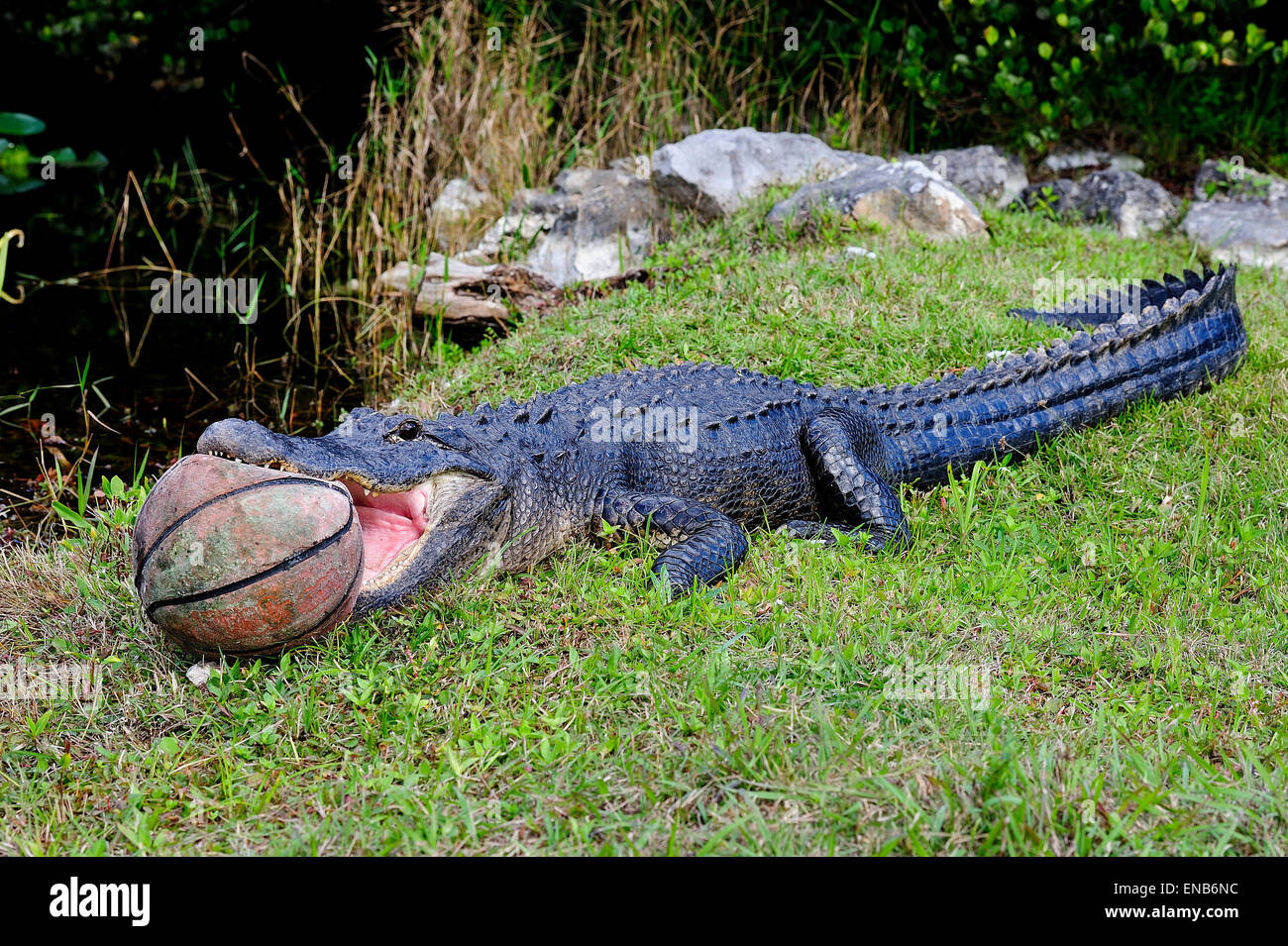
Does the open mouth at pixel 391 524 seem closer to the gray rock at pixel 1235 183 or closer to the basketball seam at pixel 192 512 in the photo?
the basketball seam at pixel 192 512

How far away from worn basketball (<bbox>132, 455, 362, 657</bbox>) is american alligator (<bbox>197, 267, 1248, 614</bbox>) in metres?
0.10

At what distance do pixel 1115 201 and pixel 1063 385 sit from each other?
4108 mm

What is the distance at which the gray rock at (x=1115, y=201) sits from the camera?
7887 millimetres

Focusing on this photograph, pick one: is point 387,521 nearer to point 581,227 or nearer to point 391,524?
point 391,524

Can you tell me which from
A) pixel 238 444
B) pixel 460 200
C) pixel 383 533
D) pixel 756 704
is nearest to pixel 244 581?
pixel 238 444

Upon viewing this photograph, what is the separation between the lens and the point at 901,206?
23.3 feet

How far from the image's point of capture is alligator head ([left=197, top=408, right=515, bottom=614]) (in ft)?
10.4

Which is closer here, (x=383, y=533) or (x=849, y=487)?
(x=383, y=533)

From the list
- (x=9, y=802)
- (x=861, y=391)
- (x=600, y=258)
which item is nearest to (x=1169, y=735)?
(x=861, y=391)

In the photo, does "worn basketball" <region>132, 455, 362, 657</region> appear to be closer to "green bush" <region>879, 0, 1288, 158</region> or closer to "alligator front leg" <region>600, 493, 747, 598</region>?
"alligator front leg" <region>600, 493, 747, 598</region>

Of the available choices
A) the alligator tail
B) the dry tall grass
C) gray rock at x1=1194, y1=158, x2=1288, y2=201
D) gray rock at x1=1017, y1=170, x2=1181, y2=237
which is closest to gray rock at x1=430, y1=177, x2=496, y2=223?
the dry tall grass
